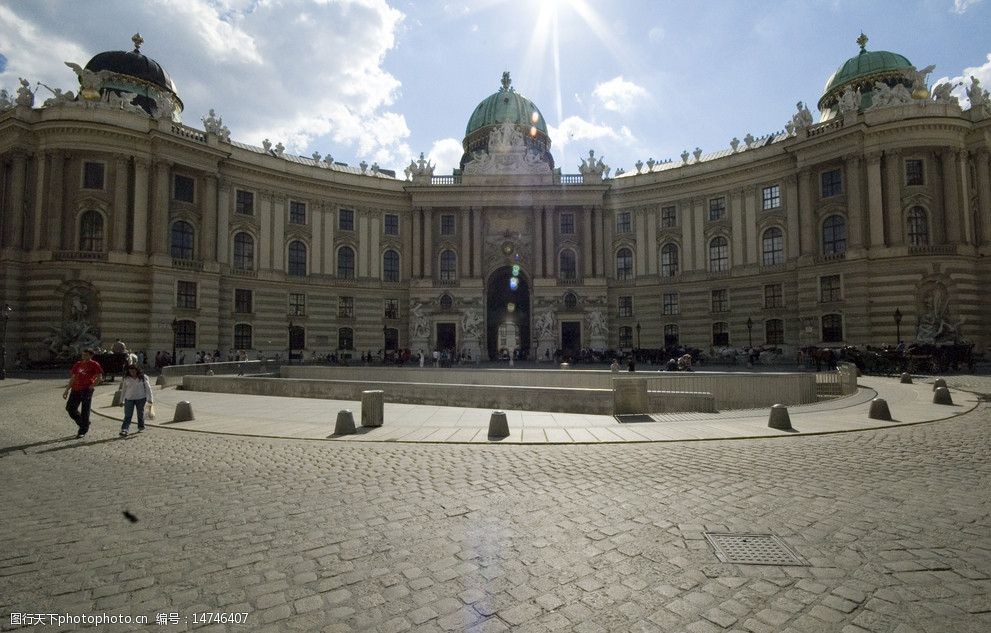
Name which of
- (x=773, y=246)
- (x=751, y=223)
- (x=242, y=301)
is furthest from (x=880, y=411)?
(x=242, y=301)

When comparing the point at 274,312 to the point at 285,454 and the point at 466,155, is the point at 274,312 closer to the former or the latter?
the point at 466,155

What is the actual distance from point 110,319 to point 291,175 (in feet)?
61.4

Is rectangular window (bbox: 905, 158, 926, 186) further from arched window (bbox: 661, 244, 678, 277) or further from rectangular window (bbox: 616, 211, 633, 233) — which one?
rectangular window (bbox: 616, 211, 633, 233)

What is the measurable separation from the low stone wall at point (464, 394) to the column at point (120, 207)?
19.8m

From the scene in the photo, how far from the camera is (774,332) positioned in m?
42.0

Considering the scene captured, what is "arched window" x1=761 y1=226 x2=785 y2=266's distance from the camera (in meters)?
42.2

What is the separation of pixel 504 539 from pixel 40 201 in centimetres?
4544

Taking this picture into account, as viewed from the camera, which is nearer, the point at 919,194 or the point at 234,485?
the point at 234,485

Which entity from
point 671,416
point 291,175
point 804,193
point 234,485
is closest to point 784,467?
point 671,416

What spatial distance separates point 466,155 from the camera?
63.0 meters

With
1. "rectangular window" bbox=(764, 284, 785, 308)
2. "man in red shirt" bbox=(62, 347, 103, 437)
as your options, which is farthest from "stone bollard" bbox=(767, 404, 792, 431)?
"rectangular window" bbox=(764, 284, 785, 308)

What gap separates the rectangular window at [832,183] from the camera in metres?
38.9

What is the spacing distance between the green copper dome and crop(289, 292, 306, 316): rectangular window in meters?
30.2

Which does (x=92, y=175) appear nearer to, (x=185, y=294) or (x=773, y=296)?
(x=185, y=294)
